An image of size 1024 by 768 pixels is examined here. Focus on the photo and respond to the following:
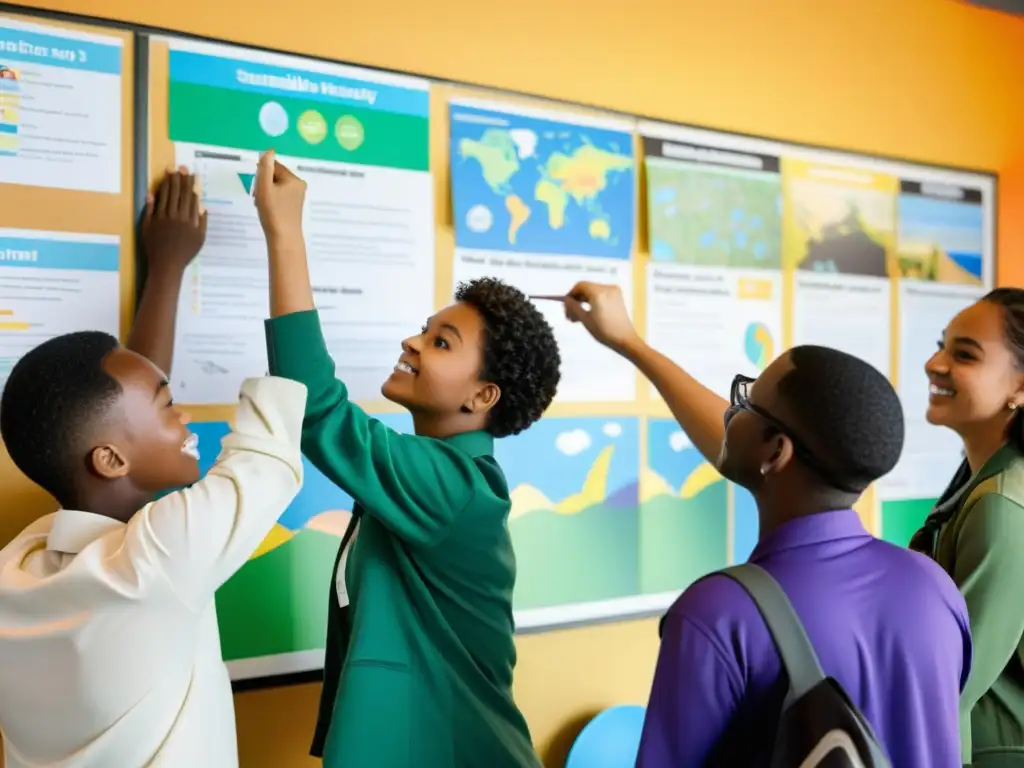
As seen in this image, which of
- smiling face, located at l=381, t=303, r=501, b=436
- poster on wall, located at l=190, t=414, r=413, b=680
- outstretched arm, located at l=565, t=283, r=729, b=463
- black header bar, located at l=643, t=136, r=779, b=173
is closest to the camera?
smiling face, located at l=381, t=303, r=501, b=436

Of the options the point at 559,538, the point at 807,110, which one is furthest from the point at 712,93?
the point at 559,538

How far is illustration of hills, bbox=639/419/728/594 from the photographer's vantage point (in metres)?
2.26

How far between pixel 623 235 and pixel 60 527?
4.80ft

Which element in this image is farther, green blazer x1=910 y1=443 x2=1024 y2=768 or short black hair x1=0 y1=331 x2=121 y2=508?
green blazer x1=910 y1=443 x2=1024 y2=768

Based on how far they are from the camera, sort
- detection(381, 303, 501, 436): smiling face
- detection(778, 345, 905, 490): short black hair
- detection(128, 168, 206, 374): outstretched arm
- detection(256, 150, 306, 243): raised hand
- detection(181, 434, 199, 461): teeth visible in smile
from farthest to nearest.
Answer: detection(128, 168, 206, 374): outstretched arm, detection(381, 303, 501, 436): smiling face, detection(256, 150, 306, 243): raised hand, detection(181, 434, 199, 461): teeth visible in smile, detection(778, 345, 905, 490): short black hair

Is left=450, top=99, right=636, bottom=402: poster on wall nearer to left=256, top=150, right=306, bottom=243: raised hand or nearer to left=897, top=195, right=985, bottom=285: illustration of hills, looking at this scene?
left=256, top=150, right=306, bottom=243: raised hand

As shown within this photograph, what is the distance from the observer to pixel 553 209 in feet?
6.93

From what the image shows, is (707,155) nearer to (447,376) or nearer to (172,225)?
(447,376)

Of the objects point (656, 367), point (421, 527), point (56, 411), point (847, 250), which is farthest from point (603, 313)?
point (56, 411)

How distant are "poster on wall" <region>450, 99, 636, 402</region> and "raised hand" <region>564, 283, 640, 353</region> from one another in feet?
0.52

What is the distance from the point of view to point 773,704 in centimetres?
99

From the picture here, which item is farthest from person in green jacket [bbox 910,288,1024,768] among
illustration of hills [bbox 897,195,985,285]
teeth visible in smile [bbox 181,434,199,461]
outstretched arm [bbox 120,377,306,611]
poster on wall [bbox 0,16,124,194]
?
poster on wall [bbox 0,16,124,194]

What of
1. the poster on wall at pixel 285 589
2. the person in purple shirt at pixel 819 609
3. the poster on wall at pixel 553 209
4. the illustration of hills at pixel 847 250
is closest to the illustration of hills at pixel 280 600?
the poster on wall at pixel 285 589

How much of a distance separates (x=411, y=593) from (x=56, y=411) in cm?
57
